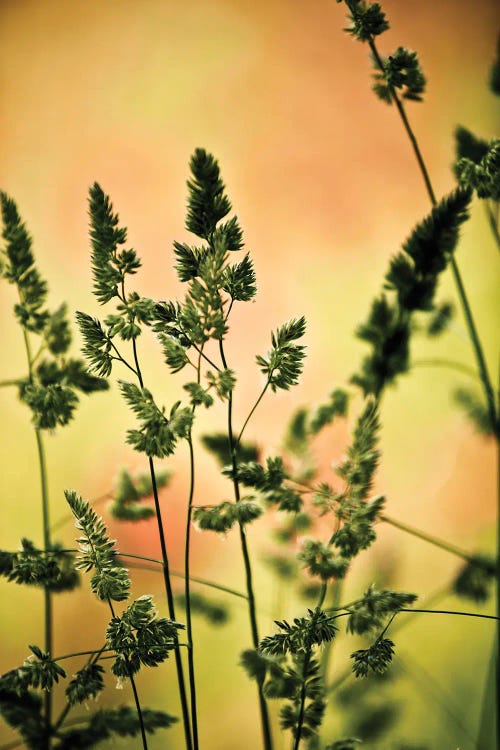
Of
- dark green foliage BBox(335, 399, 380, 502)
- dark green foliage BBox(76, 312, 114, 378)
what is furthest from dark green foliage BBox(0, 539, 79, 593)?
dark green foliage BBox(335, 399, 380, 502)

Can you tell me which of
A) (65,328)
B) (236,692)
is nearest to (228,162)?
(65,328)

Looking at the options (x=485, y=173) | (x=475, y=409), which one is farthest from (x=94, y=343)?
(x=475, y=409)

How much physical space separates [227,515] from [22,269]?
0.30 m

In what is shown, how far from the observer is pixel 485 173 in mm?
462

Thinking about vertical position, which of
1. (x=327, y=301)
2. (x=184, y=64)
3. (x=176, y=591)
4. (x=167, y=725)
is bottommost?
(x=167, y=725)

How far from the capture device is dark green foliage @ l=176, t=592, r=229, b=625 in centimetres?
61

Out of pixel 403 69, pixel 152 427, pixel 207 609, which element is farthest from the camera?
pixel 207 609

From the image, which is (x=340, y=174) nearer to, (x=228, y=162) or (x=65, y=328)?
(x=228, y=162)

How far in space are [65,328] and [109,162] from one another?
0.34 m

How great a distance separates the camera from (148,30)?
78cm

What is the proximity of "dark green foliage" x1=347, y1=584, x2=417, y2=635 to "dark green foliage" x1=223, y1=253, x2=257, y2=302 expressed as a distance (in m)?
0.26

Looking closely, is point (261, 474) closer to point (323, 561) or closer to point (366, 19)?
point (323, 561)

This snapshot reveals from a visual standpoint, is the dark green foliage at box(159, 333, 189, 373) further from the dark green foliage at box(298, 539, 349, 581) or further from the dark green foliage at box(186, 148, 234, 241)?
the dark green foliage at box(298, 539, 349, 581)

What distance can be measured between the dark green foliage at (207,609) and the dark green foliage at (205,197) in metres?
0.41
